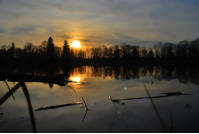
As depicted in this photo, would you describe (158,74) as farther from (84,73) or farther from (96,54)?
(96,54)

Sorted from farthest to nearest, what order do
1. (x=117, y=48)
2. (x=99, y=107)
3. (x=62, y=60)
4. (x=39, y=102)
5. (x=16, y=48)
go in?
(x=117, y=48), (x=16, y=48), (x=62, y=60), (x=39, y=102), (x=99, y=107)

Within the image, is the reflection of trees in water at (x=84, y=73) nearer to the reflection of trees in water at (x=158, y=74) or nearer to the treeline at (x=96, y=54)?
the reflection of trees in water at (x=158, y=74)

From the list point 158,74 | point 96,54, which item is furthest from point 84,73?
point 96,54

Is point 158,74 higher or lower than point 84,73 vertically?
higher

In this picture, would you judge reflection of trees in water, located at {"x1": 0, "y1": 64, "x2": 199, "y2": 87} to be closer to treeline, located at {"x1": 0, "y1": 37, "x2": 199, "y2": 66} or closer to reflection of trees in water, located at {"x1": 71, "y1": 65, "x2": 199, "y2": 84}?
reflection of trees in water, located at {"x1": 71, "y1": 65, "x2": 199, "y2": 84}

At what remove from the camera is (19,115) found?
9.49 meters

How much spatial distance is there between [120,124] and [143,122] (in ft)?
3.96

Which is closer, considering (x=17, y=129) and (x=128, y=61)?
(x=17, y=129)

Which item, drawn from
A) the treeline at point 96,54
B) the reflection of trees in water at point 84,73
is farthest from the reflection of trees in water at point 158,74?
the treeline at point 96,54

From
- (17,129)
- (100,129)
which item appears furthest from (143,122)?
(17,129)

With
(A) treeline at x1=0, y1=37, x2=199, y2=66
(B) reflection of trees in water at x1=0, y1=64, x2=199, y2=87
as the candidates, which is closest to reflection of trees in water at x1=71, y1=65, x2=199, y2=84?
(B) reflection of trees in water at x1=0, y1=64, x2=199, y2=87

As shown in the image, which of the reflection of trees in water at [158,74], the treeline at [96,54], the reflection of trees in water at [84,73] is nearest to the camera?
the reflection of trees in water at [84,73]

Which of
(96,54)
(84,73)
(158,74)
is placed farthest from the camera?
(96,54)

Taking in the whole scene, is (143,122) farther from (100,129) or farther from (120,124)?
(100,129)
